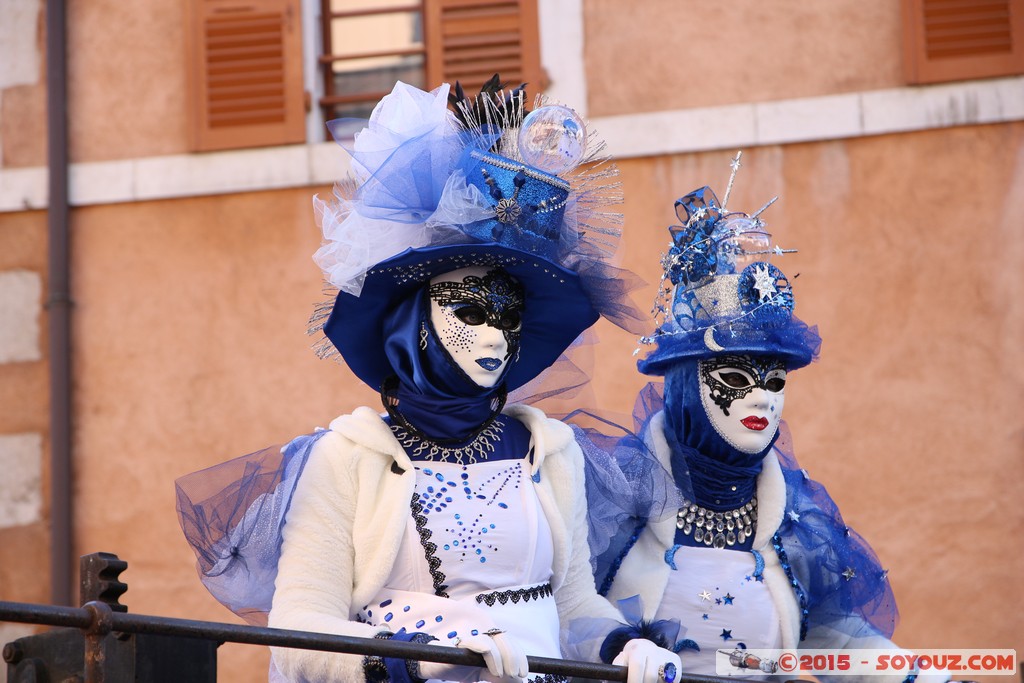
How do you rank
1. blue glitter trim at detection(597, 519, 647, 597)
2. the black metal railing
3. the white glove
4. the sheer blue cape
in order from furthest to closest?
1. blue glitter trim at detection(597, 519, 647, 597)
2. the sheer blue cape
3. the white glove
4. the black metal railing

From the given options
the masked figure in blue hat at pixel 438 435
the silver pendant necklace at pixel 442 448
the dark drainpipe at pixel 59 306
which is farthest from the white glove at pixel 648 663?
the dark drainpipe at pixel 59 306

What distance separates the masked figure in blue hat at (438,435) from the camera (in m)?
3.57

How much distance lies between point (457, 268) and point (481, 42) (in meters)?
4.28

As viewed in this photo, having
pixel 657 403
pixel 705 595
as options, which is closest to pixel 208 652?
pixel 705 595

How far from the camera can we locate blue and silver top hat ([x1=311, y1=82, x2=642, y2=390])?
12.3 ft

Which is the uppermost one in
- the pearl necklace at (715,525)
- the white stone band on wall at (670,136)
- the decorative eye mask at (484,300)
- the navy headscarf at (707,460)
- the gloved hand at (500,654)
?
the white stone band on wall at (670,136)

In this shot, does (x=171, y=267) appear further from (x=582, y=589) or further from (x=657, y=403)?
(x=582, y=589)

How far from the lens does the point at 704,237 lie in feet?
15.9

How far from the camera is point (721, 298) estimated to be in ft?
A: 15.5

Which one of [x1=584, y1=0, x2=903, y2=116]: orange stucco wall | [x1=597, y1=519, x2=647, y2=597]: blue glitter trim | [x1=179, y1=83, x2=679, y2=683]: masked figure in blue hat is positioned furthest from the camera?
[x1=584, y1=0, x2=903, y2=116]: orange stucco wall

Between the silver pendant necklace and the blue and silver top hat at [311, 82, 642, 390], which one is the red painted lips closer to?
the blue and silver top hat at [311, 82, 642, 390]

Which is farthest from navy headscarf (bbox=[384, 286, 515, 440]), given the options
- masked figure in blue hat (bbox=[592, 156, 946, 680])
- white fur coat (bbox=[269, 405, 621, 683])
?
masked figure in blue hat (bbox=[592, 156, 946, 680])

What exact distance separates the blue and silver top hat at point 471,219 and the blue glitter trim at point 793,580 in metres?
1.00

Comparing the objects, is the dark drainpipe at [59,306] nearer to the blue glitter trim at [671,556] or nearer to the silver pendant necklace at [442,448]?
the blue glitter trim at [671,556]
